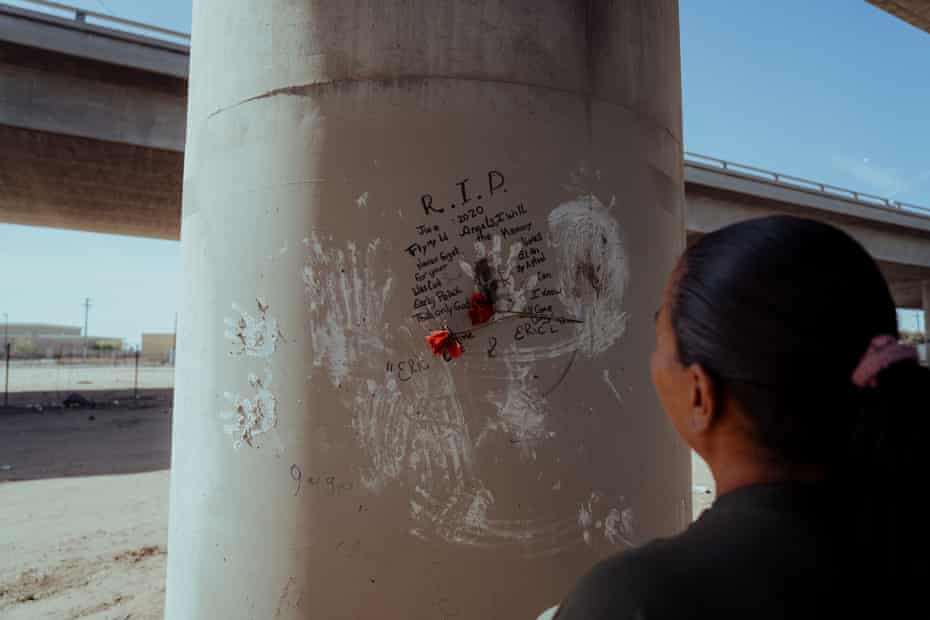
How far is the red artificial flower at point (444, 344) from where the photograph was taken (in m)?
2.60

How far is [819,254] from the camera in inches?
37.6

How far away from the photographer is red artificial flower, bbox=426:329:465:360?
2.60 meters

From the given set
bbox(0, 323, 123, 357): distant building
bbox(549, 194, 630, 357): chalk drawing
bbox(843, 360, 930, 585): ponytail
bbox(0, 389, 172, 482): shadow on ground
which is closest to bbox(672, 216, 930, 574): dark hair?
bbox(843, 360, 930, 585): ponytail

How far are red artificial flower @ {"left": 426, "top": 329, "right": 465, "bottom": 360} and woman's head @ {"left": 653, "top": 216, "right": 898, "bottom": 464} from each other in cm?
163

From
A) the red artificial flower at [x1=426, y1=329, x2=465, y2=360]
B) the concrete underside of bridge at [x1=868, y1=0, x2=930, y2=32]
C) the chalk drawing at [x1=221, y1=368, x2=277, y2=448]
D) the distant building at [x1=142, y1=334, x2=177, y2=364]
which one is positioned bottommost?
the chalk drawing at [x1=221, y1=368, x2=277, y2=448]

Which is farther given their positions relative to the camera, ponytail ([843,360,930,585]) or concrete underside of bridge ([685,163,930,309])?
concrete underside of bridge ([685,163,930,309])

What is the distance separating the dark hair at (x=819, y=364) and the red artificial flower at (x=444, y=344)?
65.6 inches

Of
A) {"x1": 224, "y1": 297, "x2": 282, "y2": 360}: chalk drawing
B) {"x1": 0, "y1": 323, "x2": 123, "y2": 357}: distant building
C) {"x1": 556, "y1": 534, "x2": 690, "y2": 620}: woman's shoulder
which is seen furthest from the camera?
{"x1": 0, "y1": 323, "x2": 123, "y2": 357}: distant building

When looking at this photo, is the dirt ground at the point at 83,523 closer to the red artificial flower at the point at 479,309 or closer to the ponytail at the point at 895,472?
the red artificial flower at the point at 479,309

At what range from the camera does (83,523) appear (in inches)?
283

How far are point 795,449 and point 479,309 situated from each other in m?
1.75

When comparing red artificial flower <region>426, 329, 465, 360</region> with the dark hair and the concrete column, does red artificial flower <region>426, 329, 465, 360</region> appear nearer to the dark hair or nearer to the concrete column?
the concrete column

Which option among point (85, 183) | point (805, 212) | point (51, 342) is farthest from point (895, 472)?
point (51, 342)

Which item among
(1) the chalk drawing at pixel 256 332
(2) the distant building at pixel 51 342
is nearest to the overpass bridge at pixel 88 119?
(1) the chalk drawing at pixel 256 332
